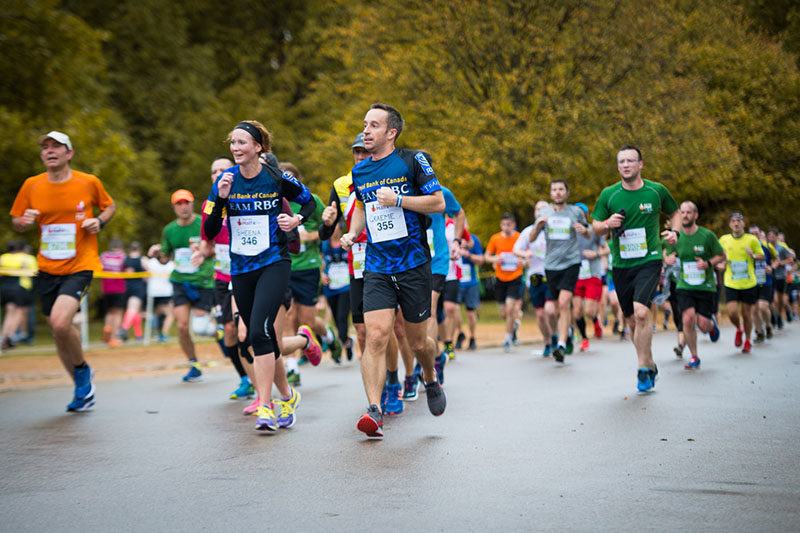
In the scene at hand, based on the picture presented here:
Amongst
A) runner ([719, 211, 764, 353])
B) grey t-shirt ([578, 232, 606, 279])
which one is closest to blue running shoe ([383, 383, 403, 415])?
grey t-shirt ([578, 232, 606, 279])

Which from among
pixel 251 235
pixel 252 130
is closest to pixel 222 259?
pixel 251 235

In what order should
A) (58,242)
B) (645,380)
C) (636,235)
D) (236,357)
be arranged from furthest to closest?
(236,357) < (636,235) < (645,380) < (58,242)

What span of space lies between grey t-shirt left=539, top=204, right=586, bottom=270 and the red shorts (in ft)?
7.09

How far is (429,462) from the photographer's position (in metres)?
6.02

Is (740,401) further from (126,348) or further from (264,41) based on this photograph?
(264,41)

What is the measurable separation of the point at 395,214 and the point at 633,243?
136 inches

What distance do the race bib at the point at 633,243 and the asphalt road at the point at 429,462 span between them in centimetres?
134

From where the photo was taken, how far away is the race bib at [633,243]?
31.4 ft

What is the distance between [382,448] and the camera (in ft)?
21.5

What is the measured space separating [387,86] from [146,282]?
12510 millimetres

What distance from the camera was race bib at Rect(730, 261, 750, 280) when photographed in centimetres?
1522

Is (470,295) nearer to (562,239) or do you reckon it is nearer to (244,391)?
(562,239)

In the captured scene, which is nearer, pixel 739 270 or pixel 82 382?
pixel 82 382

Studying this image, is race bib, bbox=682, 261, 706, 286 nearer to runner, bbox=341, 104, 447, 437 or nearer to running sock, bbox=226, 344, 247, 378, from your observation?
running sock, bbox=226, 344, 247, 378
